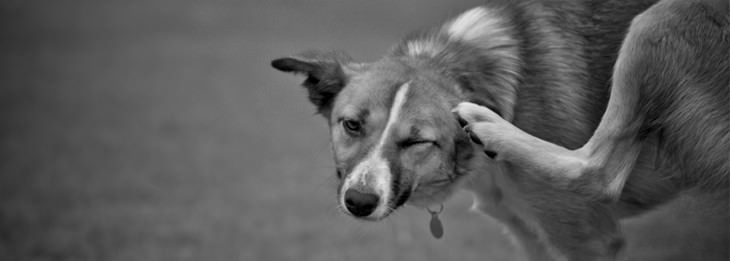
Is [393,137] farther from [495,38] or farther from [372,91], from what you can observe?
[495,38]

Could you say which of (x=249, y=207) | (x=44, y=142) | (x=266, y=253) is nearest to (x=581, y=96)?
(x=266, y=253)

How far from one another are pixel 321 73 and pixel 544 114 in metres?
1.12

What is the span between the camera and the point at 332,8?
23.8 meters

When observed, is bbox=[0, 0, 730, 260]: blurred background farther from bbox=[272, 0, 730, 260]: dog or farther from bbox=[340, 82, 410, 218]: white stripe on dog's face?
bbox=[340, 82, 410, 218]: white stripe on dog's face

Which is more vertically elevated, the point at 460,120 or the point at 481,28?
the point at 481,28

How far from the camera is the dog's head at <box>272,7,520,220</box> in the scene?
11.6 feet

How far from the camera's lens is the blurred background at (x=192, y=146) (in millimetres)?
6895

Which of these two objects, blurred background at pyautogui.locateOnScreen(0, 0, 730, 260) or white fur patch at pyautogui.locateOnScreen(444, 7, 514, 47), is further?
blurred background at pyautogui.locateOnScreen(0, 0, 730, 260)

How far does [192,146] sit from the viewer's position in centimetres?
1202

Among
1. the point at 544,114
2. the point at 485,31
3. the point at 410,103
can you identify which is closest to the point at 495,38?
the point at 485,31

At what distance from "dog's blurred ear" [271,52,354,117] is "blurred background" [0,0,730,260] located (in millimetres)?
661

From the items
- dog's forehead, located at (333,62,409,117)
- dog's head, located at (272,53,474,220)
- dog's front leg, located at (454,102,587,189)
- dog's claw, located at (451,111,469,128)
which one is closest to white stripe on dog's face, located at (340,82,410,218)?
dog's head, located at (272,53,474,220)

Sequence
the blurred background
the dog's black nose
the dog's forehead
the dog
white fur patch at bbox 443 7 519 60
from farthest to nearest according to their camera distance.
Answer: the blurred background → white fur patch at bbox 443 7 519 60 → the dog's forehead → the dog's black nose → the dog

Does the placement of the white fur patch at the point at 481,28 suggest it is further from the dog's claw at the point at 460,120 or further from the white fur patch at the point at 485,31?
the dog's claw at the point at 460,120
